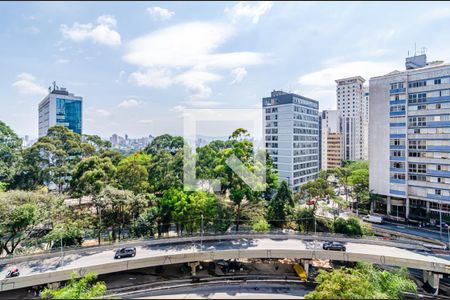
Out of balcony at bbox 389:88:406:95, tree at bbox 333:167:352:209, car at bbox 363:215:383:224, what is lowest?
car at bbox 363:215:383:224

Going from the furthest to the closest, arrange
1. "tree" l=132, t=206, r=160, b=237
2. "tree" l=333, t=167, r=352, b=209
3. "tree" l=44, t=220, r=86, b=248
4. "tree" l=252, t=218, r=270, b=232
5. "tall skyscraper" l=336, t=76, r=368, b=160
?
"tall skyscraper" l=336, t=76, r=368, b=160 → "tree" l=333, t=167, r=352, b=209 → "tree" l=252, t=218, r=270, b=232 → "tree" l=132, t=206, r=160, b=237 → "tree" l=44, t=220, r=86, b=248

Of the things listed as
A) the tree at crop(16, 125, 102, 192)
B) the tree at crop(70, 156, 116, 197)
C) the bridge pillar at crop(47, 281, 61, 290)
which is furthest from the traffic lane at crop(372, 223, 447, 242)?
the tree at crop(16, 125, 102, 192)

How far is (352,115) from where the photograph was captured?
69250 millimetres

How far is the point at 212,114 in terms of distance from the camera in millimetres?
23172

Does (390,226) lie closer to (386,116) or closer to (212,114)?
(386,116)

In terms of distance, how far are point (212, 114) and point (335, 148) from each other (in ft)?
166

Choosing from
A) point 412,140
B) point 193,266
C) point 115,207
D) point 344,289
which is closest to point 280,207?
point 193,266

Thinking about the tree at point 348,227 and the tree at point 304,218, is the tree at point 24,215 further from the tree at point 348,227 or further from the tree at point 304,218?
the tree at point 348,227

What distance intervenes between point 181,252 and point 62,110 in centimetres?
4573

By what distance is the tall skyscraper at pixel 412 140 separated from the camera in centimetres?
2802

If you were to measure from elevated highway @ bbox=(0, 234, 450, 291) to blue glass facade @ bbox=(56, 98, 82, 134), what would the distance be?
40054 mm

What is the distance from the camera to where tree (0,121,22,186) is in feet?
86.1

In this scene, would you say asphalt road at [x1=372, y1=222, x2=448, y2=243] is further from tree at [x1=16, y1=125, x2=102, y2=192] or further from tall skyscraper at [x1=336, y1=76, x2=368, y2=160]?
tall skyscraper at [x1=336, y1=76, x2=368, y2=160]

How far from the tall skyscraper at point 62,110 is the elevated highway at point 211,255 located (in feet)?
131
